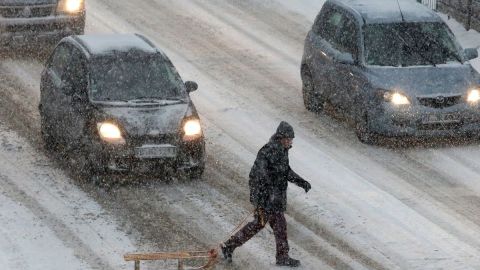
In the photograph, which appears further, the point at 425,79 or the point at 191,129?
the point at 425,79

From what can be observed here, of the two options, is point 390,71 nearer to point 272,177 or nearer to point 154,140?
point 154,140

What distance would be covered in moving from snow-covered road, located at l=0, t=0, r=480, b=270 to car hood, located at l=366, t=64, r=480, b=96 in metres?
0.86

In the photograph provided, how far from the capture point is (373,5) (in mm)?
20922

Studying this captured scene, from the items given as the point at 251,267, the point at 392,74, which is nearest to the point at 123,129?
the point at 251,267

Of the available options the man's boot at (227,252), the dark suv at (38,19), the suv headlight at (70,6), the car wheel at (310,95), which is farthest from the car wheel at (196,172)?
the suv headlight at (70,6)

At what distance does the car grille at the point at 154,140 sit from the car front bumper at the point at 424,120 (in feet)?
11.6

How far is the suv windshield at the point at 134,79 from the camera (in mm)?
17656

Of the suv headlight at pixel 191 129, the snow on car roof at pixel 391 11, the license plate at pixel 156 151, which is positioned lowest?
the license plate at pixel 156 151

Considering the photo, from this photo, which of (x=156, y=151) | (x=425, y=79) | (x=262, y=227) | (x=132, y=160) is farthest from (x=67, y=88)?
(x=425, y=79)

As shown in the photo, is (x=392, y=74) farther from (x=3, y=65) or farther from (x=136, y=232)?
(x=3, y=65)

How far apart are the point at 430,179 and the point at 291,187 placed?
1.96 m

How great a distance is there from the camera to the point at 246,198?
16.8 metres

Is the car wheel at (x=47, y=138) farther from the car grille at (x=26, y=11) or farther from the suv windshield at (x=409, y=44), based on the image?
the car grille at (x=26, y=11)

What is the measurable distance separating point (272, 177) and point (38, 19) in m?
10.2
